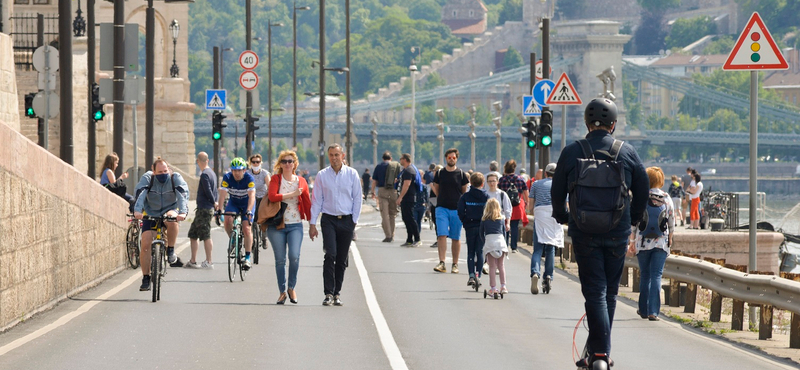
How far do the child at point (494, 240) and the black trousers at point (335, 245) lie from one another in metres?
1.96

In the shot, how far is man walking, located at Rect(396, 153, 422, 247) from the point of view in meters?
26.6

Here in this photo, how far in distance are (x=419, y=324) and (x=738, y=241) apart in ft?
70.2

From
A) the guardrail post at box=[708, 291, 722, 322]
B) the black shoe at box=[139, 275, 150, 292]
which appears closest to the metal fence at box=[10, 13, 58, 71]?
the black shoe at box=[139, 275, 150, 292]

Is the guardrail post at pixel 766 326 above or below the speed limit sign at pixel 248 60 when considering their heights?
below

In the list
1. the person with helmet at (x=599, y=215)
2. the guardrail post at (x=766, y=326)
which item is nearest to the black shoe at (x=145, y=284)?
the guardrail post at (x=766, y=326)

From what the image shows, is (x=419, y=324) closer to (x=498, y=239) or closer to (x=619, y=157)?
(x=498, y=239)

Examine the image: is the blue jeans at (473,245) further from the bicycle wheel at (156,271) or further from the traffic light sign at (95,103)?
the traffic light sign at (95,103)

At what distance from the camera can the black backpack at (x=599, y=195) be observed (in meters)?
9.42

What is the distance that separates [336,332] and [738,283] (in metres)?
3.74

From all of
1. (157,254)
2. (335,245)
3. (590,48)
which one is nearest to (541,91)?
(335,245)

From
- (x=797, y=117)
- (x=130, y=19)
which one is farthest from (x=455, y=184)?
(x=797, y=117)

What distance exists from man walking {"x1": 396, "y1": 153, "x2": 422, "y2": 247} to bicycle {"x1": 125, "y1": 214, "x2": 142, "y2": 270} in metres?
6.79

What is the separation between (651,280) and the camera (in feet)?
48.7

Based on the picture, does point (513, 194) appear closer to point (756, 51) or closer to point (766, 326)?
point (756, 51)
